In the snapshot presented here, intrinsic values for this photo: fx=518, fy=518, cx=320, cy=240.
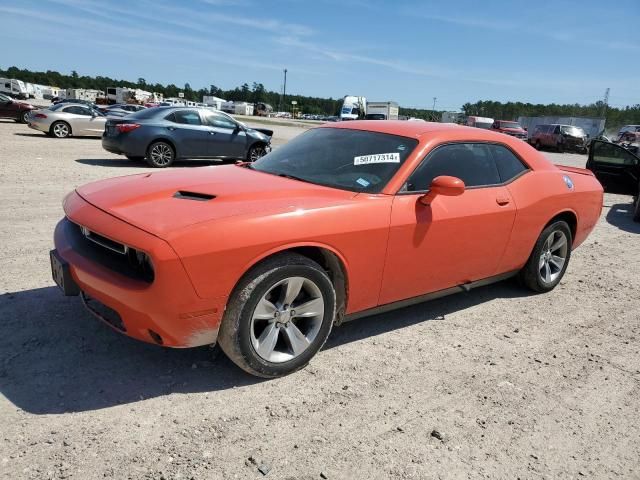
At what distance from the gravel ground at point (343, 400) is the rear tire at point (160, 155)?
7587 mm

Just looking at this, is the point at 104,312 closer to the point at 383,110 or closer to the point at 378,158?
the point at 378,158

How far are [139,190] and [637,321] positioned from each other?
4261 mm

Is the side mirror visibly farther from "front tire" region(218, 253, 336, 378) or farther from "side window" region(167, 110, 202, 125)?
"side window" region(167, 110, 202, 125)

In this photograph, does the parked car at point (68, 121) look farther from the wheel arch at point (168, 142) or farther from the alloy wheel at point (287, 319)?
the alloy wheel at point (287, 319)

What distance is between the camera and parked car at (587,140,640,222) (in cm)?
911

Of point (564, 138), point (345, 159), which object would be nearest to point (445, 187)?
point (345, 159)

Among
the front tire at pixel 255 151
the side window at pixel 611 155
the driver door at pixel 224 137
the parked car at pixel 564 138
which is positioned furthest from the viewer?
the parked car at pixel 564 138

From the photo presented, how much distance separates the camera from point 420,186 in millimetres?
3713

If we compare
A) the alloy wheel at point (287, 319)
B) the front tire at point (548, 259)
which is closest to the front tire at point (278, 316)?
the alloy wheel at point (287, 319)

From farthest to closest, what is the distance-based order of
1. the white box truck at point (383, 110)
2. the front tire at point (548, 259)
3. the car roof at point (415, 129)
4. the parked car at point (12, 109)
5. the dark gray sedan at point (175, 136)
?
the white box truck at point (383, 110) → the parked car at point (12, 109) → the dark gray sedan at point (175, 136) → the front tire at point (548, 259) → the car roof at point (415, 129)

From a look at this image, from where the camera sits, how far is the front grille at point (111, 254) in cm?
277

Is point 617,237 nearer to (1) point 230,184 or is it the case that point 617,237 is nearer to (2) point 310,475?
(1) point 230,184

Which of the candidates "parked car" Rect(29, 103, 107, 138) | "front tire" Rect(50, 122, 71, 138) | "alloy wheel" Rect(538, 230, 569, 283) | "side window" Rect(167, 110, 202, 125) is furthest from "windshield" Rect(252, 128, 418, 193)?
"front tire" Rect(50, 122, 71, 138)

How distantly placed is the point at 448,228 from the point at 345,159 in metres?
0.92
